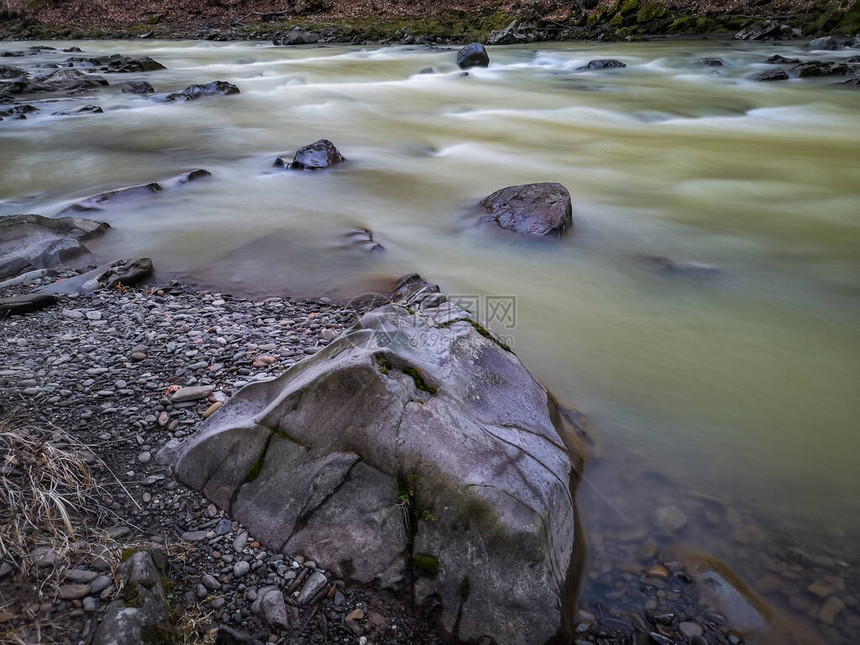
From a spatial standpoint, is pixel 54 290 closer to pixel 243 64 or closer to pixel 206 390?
pixel 206 390

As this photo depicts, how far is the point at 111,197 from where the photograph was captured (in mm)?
8086

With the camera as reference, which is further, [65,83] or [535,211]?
[65,83]

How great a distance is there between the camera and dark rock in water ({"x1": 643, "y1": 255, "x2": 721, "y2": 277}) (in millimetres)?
6238

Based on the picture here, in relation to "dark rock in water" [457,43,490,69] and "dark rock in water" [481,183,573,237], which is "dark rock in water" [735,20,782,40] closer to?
"dark rock in water" [457,43,490,69]

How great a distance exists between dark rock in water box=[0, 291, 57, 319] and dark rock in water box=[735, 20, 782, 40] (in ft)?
82.7

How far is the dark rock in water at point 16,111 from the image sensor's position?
12766 mm

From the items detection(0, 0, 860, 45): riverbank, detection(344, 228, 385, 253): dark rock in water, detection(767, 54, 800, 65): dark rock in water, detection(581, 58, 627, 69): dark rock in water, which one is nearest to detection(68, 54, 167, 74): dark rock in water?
detection(0, 0, 860, 45): riverbank

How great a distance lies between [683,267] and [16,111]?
46.1 feet

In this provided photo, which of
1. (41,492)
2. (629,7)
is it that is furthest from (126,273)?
(629,7)

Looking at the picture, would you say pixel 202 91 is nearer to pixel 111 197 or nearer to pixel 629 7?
pixel 111 197

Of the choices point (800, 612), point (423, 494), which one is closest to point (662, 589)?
point (800, 612)

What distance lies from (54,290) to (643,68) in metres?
18.1

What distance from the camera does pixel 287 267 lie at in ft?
20.5

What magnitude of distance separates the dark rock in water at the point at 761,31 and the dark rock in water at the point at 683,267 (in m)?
20.8
